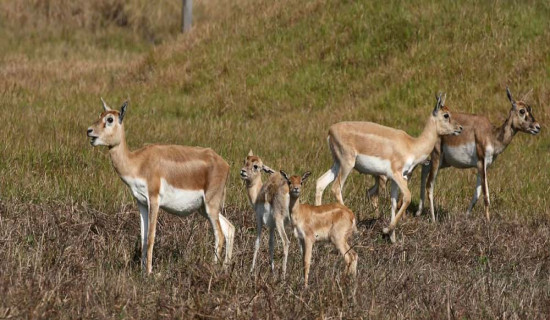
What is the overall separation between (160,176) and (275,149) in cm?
639

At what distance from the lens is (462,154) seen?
1344 cm

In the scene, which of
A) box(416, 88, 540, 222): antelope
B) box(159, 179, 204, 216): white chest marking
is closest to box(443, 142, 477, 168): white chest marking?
box(416, 88, 540, 222): antelope

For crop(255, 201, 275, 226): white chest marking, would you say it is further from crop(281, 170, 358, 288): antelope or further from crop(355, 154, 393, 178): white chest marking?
crop(355, 154, 393, 178): white chest marking

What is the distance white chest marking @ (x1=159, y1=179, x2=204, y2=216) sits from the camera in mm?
8953

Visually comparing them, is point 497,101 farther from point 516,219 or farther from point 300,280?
point 300,280

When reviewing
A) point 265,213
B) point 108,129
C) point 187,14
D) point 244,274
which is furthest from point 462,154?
point 187,14

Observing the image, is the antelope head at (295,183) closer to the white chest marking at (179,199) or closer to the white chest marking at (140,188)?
the white chest marking at (179,199)

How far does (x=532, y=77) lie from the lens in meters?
18.2

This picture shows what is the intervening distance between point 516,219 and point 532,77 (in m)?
6.63

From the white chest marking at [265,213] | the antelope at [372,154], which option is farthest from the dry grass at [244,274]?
the antelope at [372,154]

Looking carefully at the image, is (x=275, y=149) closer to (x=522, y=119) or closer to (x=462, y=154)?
(x=462, y=154)

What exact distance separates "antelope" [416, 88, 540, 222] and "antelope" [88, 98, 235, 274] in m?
4.55

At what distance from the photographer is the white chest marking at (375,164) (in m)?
11.8

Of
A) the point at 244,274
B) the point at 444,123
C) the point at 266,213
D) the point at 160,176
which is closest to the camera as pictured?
Result: the point at 244,274
